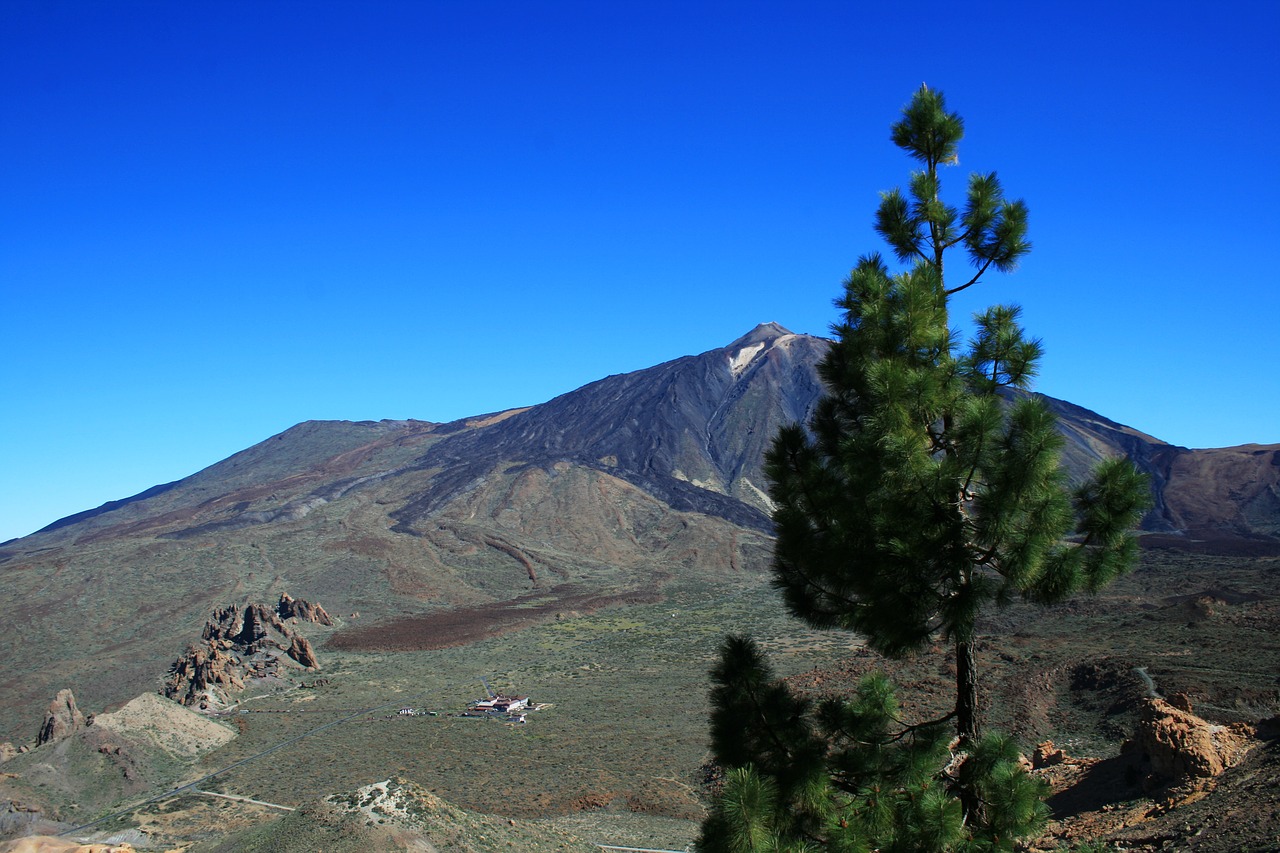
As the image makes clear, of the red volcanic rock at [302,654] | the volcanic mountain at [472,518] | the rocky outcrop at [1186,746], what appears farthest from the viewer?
the volcanic mountain at [472,518]

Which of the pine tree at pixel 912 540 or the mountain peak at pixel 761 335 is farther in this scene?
the mountain peak at pixel 761 335

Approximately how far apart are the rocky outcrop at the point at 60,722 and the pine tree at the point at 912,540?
1004 inches

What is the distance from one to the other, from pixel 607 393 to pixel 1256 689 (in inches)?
4063

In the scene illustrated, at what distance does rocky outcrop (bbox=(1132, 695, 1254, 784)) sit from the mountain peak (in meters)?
118

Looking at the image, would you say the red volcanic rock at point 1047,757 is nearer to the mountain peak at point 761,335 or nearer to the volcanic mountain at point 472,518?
the volcanic mountain at point 472,518

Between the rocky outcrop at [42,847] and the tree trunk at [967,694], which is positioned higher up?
the tree trunk at [967,694]

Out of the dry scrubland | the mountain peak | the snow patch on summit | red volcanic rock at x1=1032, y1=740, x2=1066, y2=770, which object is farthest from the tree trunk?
the mountain peak

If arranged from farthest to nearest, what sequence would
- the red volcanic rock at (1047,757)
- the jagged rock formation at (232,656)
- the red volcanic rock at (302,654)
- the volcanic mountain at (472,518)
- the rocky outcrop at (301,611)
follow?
the volcanic mountain at (472,518), the rocky outcrop at (301,611), the red volcanic rock at (302,654), the jagged rock formation at (232,656), the red volcanic rock at (1047,757)

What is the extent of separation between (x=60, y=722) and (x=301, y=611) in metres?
24.7

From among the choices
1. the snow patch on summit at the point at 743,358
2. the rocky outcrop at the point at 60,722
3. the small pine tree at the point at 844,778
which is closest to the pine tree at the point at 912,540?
the small pine tree at the point at 844,778

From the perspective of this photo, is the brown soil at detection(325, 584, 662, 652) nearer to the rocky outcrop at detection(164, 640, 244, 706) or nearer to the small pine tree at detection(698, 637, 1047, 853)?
the rocky outcrop at detection(164, 640, 244, 706)

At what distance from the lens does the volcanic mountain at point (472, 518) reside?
53.0 m

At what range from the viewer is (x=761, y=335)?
136000 mm

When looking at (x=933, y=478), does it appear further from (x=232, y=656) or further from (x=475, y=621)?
(x=475, y=621)
